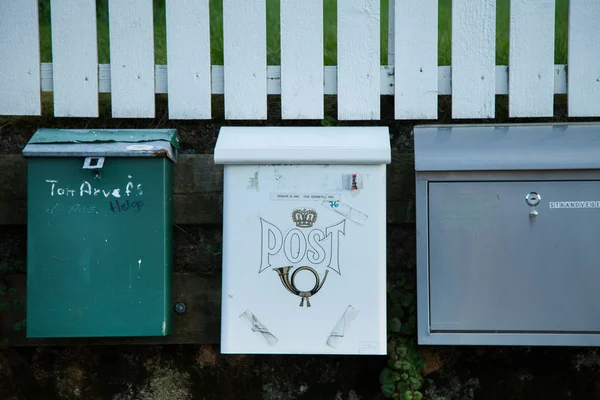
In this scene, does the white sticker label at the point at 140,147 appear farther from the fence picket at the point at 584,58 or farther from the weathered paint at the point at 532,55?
the fence picket at the point at 584,58

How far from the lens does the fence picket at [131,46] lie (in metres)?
2.96

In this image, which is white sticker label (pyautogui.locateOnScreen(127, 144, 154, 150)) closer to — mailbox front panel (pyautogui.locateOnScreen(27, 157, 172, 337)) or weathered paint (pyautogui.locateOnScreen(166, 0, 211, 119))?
mailbox front panel (pyautogui.locateOnScreen(27, 157, 172, 337))

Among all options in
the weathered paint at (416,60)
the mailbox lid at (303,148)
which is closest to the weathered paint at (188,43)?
the mailbox lid at (303,148)

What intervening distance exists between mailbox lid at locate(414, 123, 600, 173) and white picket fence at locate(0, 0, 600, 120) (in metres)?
0.27

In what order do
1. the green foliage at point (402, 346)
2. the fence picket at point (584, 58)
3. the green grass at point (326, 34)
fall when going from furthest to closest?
the green grass at point (326, 34) → the fence picket at point (584, 58) → the green foliage at point (402, 346)

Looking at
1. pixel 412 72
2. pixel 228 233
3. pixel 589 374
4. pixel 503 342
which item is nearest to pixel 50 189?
pixel 228 233

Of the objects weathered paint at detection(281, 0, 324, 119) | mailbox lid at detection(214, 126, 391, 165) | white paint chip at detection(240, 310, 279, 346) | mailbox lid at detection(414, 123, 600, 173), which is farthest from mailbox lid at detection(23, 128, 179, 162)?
mailbox lid at detection(414, 123, 600, 173)

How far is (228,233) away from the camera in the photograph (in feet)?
8.35

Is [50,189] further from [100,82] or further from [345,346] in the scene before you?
[345,346]

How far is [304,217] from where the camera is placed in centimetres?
253

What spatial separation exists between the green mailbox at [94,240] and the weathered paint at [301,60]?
2.25 ft

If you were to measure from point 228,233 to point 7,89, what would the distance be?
4.29 ft

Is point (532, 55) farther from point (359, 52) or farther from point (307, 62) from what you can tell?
point (307, 62)

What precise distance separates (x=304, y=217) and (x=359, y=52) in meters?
0.88
